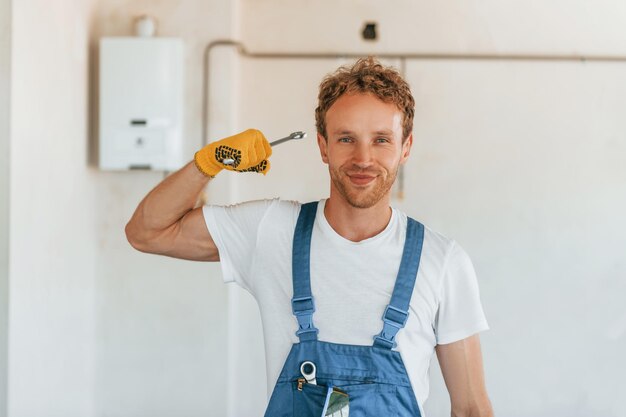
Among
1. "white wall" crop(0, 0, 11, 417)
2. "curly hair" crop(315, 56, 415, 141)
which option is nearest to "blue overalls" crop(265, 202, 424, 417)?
"curly hair" crop(315, 56, 415, 141)

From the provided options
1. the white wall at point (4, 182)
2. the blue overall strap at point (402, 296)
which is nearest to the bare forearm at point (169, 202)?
the blue overall strap at point (402, 296)

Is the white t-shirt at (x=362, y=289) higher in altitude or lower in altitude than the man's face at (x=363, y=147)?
lower

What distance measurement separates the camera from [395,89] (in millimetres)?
1665

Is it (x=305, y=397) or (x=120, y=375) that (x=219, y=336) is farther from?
(x=305, y=397)

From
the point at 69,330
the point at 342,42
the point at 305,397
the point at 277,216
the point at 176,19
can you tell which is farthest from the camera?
the point at 342,42

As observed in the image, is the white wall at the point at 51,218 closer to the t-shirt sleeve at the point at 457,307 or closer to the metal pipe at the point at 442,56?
the metal pipe at the point at 442,56

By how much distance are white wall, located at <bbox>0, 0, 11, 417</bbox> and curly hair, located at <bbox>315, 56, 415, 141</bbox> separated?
1.36 m

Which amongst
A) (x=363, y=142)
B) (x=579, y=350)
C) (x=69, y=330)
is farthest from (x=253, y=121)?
(x=363, y=142)

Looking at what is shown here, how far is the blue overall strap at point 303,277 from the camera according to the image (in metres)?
1.58

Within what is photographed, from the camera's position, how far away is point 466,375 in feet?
5.33

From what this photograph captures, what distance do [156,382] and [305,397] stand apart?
7.38ft

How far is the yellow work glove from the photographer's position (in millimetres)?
1613

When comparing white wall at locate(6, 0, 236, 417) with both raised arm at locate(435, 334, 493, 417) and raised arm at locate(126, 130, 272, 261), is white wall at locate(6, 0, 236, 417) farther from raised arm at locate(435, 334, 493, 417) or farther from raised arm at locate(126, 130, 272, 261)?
raised arm at locate(435, 334, 493, 417)

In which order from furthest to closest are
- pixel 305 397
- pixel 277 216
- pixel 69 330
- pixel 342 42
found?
pixel 342 42
pixel 69 330
pixel 277 216
pixel 305 397
